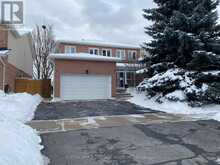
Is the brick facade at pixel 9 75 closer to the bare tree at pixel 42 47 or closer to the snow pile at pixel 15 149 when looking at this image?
the snow pile at pixel 15 149

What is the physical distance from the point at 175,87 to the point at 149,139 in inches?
294

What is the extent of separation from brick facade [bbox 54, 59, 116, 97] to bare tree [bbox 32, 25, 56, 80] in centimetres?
1475

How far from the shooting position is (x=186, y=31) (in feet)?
44.3

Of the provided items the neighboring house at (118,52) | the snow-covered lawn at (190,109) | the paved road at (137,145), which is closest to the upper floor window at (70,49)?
the neighboring house at (118,52)

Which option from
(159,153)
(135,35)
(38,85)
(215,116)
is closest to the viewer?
(159,153)

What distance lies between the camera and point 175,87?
1348 cm

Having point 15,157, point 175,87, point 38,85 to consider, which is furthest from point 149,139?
point 38,85

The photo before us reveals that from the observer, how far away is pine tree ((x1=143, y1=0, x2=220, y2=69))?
1296 centimetres

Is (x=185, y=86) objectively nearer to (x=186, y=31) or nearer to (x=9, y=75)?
(x=186, y=31)

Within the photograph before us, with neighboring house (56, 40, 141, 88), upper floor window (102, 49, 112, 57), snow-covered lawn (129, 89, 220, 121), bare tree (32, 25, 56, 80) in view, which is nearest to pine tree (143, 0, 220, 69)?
snow-covered lawn (129, 89, 220, 121)

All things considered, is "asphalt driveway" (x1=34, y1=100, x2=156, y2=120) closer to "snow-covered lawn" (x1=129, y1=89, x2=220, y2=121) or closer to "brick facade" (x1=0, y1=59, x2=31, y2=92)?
"snow-covered lawn" (x1=129, y1=89, x2=220, y2=121)

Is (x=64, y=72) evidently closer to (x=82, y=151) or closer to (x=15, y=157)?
(x=82, y=151)

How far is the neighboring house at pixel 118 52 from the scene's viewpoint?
2597 cm

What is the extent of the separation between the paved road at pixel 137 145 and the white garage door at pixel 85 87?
10.2m
